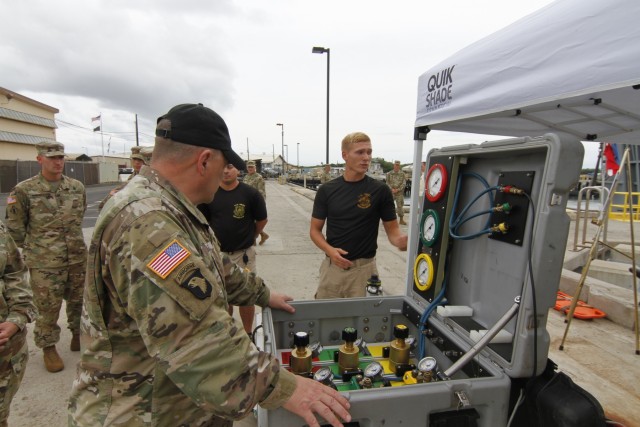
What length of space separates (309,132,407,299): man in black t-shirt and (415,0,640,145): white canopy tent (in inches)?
21.7

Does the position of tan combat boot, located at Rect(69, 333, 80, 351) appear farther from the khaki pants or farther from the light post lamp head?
the light post lamp head

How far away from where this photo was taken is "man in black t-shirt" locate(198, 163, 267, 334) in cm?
357

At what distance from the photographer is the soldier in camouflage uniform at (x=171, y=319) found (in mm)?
994

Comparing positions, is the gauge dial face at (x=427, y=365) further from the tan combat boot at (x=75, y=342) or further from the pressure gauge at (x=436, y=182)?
the tan combat boot at (x=75, y=342)

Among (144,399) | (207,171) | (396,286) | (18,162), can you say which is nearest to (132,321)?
(144,399)

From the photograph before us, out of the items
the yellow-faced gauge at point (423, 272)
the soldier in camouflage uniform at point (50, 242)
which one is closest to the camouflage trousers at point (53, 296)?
the soldier in camouflage uniform at point (50, 242)

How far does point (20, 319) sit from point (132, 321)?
4.32ft

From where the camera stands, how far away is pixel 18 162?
23.8 m

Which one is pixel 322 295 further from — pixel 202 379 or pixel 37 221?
pixel 37 221

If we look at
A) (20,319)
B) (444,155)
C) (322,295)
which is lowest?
(322,295)

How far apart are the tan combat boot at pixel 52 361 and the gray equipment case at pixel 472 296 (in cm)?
260

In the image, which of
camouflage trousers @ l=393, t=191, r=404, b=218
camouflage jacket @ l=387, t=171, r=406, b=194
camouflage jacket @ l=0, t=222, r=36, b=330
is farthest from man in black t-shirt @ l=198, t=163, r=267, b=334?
camouflage jacket @ l=387, t=171, r=406, b=194

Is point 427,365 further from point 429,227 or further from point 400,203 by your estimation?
point 400,203

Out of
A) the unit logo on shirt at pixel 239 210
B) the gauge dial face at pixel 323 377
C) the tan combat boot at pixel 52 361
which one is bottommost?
the tan combat boot at pixel 52 361
